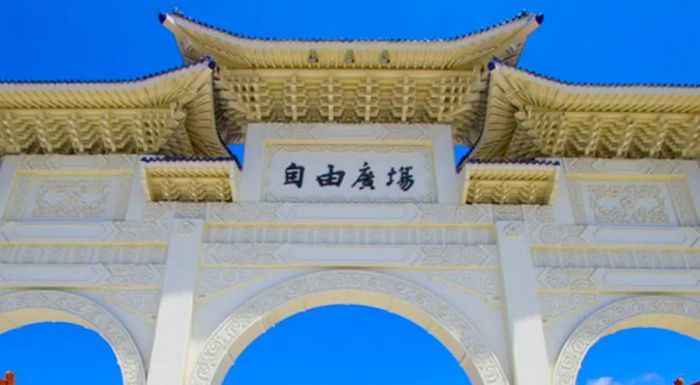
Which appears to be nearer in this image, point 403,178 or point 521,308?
point 521,308

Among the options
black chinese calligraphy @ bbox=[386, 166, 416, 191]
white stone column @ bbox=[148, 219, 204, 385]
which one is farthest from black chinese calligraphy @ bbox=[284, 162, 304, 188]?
white stone column @ bbox=[148, 219, 204, 385]

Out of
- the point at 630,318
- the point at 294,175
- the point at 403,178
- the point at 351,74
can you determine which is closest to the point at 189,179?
the point at 294,175

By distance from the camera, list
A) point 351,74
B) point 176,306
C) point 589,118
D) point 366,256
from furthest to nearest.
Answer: point 351,74, point 589,118, point 366,256, point 176,306

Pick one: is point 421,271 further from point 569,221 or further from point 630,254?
point 630,254

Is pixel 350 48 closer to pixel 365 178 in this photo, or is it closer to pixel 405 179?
pixel 365 178

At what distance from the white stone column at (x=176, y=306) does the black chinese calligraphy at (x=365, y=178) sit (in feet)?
5.18

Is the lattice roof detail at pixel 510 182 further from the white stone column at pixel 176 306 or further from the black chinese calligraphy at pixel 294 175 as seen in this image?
the white stone column at pixel 176 306

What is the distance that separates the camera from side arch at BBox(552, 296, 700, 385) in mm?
5754

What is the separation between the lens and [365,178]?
6.72 metres

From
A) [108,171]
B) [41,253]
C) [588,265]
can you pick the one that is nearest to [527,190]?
[588,265]

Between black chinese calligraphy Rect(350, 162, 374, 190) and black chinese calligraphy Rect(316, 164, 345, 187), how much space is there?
16 cm

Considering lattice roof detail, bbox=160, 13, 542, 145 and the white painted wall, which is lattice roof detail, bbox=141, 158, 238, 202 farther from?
lattice roof detail, bbox=160, 13, 542, 145

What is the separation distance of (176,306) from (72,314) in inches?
36.1

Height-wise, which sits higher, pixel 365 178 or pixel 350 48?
pixel 350 48
